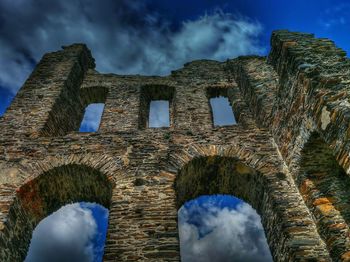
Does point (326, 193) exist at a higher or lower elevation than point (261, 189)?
lower

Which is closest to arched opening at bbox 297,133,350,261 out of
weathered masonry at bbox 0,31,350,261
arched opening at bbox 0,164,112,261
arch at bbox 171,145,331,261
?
weathered masonry at bbox 0,31,350,261

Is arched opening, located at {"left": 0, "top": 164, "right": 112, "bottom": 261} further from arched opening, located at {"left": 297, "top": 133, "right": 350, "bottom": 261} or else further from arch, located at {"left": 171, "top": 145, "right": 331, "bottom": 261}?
arched opening, located at {"left": 297, "top": 133, "right": 350, "bottom": 261}

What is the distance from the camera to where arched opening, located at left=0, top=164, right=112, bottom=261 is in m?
5.90

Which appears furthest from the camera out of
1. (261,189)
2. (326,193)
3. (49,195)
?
(49,195)

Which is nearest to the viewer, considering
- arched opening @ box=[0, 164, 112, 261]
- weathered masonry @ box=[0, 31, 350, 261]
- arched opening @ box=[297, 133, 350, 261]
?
arched opening @ box=[297, 133, 350, 261]

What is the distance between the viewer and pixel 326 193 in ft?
17.7

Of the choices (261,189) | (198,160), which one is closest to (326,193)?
(261,189)

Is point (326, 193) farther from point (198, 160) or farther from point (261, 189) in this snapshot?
point (198, 160)

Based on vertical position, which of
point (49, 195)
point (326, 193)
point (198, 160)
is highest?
point (198, 160)

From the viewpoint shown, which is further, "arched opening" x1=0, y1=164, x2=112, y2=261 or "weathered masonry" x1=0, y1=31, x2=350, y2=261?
"arched opening" x1=0, y1=164, x2=112, y2=261

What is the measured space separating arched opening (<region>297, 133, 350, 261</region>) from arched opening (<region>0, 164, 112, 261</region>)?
3786 millimetres

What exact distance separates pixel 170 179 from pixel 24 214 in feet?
9.75

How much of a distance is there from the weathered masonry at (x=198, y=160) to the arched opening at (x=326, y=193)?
0.02 metres

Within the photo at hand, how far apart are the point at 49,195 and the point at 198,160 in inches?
128
